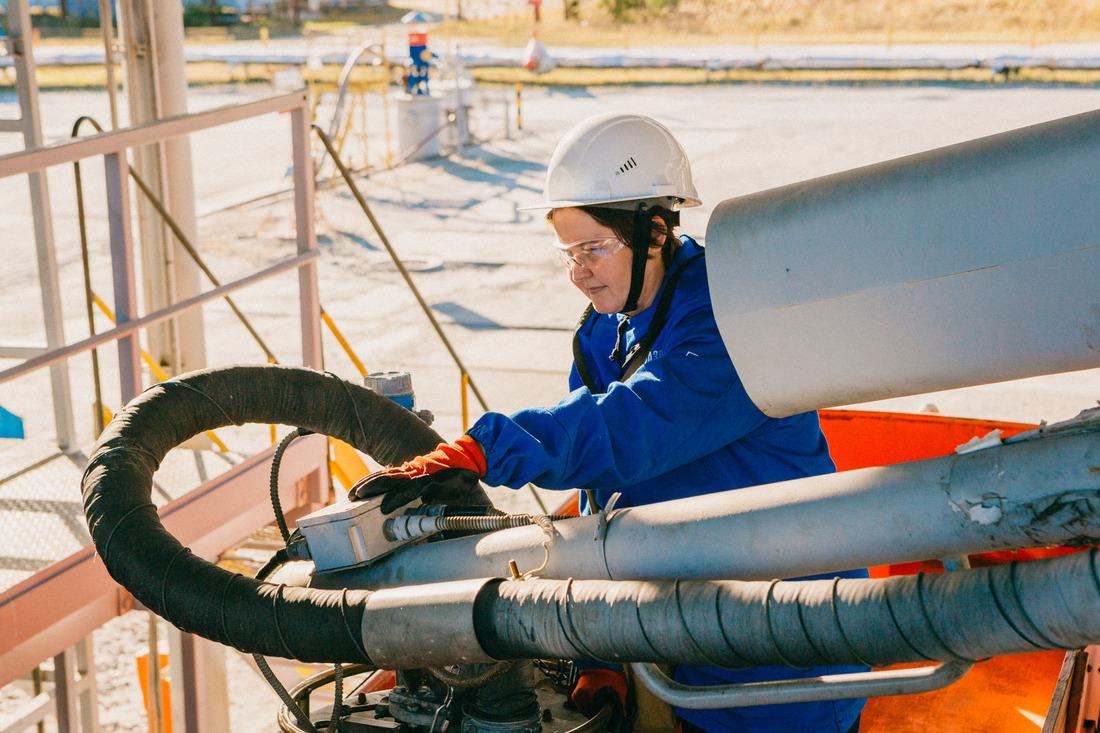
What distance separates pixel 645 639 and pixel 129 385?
2.80m

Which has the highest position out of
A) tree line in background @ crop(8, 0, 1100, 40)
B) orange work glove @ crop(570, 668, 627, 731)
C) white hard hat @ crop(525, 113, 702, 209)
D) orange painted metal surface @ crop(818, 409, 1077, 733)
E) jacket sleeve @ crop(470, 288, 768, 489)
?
tree line in background @ crop(8, 0, 1100, 40)

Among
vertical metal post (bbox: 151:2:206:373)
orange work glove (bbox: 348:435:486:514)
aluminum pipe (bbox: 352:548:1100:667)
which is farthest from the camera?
vertical metal post (bbox: 151:2:206:373)

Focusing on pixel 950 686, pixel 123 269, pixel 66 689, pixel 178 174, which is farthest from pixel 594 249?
pixel 178 174

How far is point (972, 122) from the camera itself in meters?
20.7

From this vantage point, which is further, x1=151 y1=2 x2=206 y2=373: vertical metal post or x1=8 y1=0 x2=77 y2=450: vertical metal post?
x1=151 y1=2 x2=206 y2=373: vertical metal post

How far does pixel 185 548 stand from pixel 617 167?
1272 mm

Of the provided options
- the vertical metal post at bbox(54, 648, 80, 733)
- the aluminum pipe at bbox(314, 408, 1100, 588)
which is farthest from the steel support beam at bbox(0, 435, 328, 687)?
the aluminum pipe at bbox(314, 408, 1100, 588)

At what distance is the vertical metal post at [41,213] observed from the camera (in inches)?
198

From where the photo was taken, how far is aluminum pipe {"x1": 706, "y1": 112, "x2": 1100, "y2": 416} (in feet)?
4.99

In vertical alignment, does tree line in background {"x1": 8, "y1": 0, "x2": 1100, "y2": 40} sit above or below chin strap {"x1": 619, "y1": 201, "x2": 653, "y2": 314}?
above

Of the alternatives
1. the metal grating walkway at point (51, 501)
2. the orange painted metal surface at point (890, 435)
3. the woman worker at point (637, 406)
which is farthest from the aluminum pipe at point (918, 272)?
the orange painted metal surface at point (890, 435)

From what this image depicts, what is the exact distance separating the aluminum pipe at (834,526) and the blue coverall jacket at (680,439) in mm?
151

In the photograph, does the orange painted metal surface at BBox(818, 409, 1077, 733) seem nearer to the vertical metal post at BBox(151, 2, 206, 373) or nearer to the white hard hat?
the white hard hat

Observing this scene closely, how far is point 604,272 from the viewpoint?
239 centimetres
